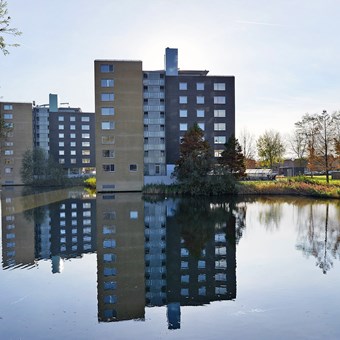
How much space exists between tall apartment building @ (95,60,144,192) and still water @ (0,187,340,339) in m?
31.9

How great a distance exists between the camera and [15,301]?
361 inches

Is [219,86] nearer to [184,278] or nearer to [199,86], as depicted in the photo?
[199,86]

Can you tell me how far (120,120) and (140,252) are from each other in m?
40.2

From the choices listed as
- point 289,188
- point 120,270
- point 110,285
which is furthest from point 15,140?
point 110,285

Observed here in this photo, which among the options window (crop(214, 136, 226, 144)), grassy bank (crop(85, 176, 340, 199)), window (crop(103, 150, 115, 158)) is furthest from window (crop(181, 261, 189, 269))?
window (crop(214, 136, 226, 144))

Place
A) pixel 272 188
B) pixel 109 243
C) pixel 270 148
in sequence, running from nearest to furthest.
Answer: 1. pixel 109 243
2. pixel 272 188
3. pixel 270 148

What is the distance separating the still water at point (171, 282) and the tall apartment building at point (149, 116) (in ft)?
105

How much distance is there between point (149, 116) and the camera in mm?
59906

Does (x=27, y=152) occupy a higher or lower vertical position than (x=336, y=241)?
higher

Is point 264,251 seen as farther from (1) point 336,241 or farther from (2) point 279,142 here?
(2) point 279,142

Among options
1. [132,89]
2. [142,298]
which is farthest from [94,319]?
[132,89]

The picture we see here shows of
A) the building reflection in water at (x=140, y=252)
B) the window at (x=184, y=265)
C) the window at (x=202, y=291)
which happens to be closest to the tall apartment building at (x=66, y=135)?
the building reflection in water at (x=140, y=252)

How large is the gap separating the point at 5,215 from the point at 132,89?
99.7 feet

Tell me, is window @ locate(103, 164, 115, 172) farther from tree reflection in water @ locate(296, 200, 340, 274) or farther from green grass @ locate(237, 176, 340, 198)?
tree reflection in water @ locate(296, 200, 340, 274)
